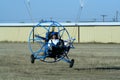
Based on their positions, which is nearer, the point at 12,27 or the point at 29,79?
the point at 29,79

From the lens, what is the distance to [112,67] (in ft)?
70.0

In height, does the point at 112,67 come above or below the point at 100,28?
above

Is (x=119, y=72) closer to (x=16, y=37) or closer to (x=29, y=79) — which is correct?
(x=29, y=79)

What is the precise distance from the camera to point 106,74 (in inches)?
712

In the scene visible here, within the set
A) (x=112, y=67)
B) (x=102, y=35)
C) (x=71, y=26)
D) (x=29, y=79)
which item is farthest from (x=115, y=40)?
(x=29, y=79)

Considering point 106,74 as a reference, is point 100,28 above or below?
below

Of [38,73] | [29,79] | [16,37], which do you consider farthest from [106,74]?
[16,37]

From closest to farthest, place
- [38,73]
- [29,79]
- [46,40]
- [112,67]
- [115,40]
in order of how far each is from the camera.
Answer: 1. [29,79]
2. [38,73]
3. [46,40]
4. [112,67]
5. [115,40]

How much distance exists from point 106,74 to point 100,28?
49.6 metres

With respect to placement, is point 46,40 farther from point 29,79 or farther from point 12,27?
point 12,27

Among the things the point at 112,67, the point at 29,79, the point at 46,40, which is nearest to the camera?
the point at 29,79

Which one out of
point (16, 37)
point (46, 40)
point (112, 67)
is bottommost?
point (16, 37)

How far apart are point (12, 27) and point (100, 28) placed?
41.9ft

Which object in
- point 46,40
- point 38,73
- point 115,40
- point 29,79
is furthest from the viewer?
point 115,40
